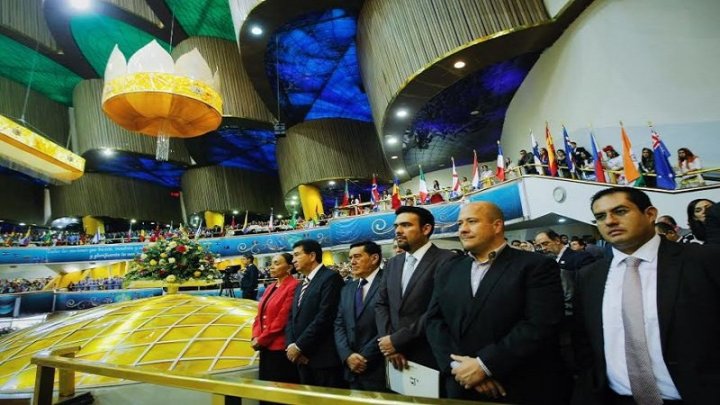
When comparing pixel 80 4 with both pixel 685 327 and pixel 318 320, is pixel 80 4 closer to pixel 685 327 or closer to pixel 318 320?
pixel 318 320

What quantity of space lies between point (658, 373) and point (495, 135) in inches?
513

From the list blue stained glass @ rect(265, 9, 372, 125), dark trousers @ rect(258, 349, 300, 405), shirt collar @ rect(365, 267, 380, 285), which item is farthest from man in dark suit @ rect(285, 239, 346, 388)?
blue stained glass @ rect(265, 9, 372, 125)

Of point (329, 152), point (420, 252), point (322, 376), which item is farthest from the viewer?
point (329, 152)

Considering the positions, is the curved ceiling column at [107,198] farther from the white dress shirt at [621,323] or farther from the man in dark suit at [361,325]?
the white dress shirt at [621,323]

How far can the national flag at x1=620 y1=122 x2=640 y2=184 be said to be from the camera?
6066 millimetres

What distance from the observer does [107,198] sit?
2077cm

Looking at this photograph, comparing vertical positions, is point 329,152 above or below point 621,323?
above

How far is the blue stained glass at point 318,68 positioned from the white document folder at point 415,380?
10327 millimetres

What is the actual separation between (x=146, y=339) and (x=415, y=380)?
1.93 meters

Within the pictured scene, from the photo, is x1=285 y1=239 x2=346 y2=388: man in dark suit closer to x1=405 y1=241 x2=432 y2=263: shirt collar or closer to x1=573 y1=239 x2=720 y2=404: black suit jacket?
x1=405 y1=241 x2=432 y2=263: shirt collar

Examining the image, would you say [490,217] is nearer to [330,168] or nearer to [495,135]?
[495,135]

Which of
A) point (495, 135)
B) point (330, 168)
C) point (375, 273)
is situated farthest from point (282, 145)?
point (375, 273)

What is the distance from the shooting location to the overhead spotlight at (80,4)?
1214 cm

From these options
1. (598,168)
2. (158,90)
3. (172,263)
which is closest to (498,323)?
(172,263)
